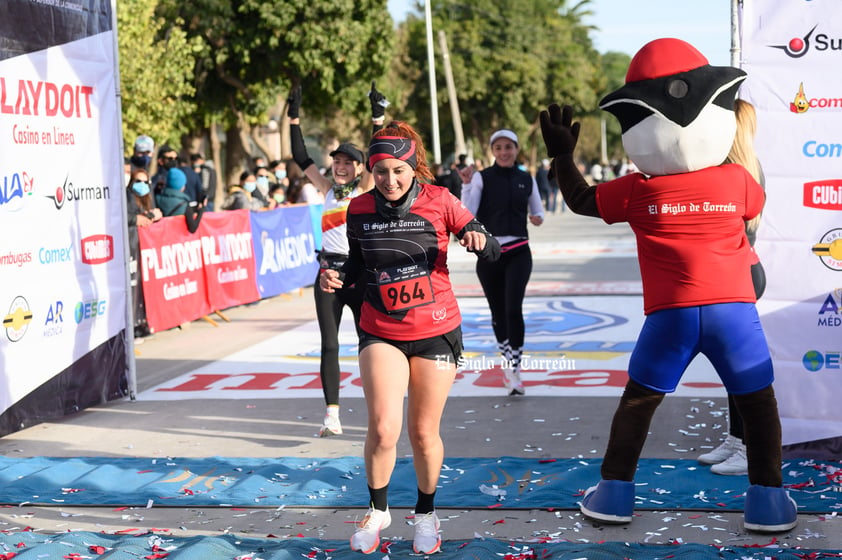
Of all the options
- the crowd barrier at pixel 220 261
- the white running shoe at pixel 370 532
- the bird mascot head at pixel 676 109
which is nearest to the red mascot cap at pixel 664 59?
the bird mascot head at pixel 676 109

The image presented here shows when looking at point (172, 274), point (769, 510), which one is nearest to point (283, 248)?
point (172, 274)

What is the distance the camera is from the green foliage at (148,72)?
76.2ft

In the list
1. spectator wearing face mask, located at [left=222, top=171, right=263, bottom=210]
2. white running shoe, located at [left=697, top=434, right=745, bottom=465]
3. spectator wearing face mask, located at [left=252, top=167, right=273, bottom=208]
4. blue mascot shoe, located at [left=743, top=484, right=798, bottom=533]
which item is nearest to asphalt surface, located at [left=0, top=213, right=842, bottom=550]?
blue mascot shoe, located at [left=743, top=484, right=798, bottom=533]

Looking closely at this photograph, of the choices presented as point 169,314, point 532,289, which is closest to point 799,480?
point 169,314

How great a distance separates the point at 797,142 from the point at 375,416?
300 centimetres

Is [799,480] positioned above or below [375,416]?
below

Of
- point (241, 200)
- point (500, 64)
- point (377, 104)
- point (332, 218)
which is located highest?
point (500, 64)

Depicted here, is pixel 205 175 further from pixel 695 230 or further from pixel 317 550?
pixel 695 230

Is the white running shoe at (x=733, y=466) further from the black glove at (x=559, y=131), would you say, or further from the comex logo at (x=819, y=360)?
the black glove at (x=559, y=131)

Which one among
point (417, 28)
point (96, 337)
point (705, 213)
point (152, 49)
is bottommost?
point (96, 337)

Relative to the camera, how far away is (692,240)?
16.1 feet

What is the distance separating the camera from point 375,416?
15.6ft

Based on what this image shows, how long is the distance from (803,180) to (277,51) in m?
23.9

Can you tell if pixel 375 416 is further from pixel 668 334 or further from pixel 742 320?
pixel 742 320
